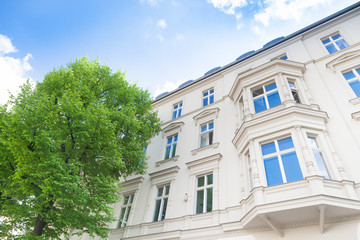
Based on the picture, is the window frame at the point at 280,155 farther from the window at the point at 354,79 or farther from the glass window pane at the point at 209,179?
the window at the point at 354,79

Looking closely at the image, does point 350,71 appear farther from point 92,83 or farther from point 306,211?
point 92,83

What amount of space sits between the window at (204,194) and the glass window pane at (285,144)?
11.8ft

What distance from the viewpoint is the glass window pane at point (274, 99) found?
31.9ft

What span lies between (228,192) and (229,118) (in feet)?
13.9

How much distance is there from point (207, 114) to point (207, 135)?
1.40 metres

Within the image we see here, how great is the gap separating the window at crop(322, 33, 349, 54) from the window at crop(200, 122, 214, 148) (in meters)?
7.43

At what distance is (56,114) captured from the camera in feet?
26.1

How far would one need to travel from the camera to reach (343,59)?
10.1 metres

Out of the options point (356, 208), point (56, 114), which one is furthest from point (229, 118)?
point (56, 114)

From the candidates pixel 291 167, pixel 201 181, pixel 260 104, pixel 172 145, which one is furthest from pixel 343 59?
pixel 172 145

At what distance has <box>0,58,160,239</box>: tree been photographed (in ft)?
24.3

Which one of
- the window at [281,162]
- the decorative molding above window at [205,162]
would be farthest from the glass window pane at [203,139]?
the window at [281,162]

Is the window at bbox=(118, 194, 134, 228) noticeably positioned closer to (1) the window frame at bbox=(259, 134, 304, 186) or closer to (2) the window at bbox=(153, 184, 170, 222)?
(2) the window at bbox=(153, 184, 170, 222)

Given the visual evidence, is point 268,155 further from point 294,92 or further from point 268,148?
point 294,92
